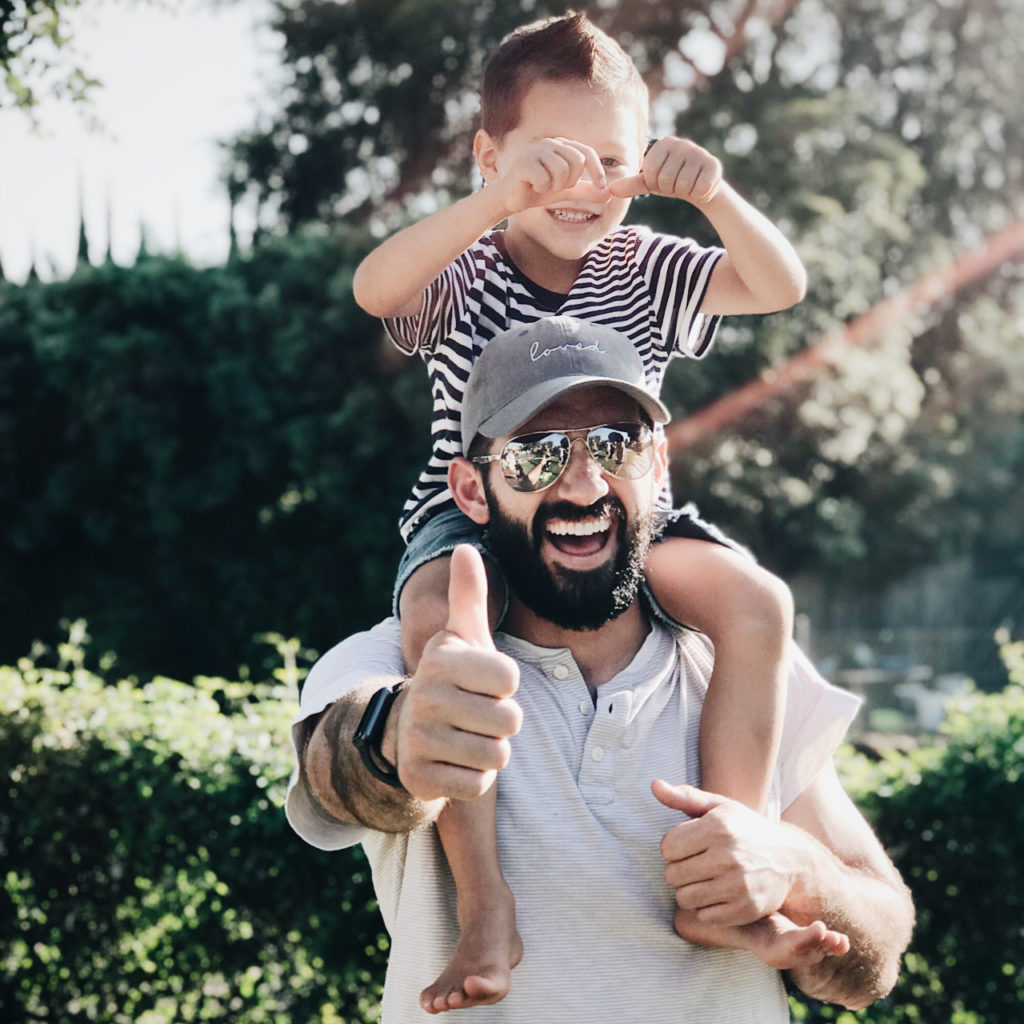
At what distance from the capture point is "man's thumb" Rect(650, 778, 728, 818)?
1859 millimetres

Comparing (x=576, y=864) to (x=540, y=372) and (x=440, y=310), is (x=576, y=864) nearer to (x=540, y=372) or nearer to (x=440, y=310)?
(x=540, y=372)

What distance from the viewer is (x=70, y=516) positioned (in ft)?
48.9

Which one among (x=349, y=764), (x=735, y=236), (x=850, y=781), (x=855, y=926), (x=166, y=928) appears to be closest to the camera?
(x=349, y=764)

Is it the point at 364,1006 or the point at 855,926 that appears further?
the point at 364,1006

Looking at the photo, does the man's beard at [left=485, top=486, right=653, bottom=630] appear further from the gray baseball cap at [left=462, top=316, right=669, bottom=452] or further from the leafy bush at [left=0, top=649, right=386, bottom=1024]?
the leafy bush at [left=0, top=649, right=386, bottom=1024]

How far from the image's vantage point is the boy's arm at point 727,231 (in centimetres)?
211

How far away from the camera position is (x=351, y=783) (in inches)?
71.1

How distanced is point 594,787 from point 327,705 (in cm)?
51

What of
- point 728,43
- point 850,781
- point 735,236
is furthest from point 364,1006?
point 728,43

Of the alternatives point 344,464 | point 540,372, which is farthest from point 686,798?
point 344,464

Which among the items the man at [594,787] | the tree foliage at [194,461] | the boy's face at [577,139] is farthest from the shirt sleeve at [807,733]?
the tree foliage at [194,461]

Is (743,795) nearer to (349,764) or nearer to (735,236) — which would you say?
(349,764)

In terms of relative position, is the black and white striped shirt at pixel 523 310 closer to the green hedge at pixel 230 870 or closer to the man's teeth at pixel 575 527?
the man's teeth at pixel 575 527

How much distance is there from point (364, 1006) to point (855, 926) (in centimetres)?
235
